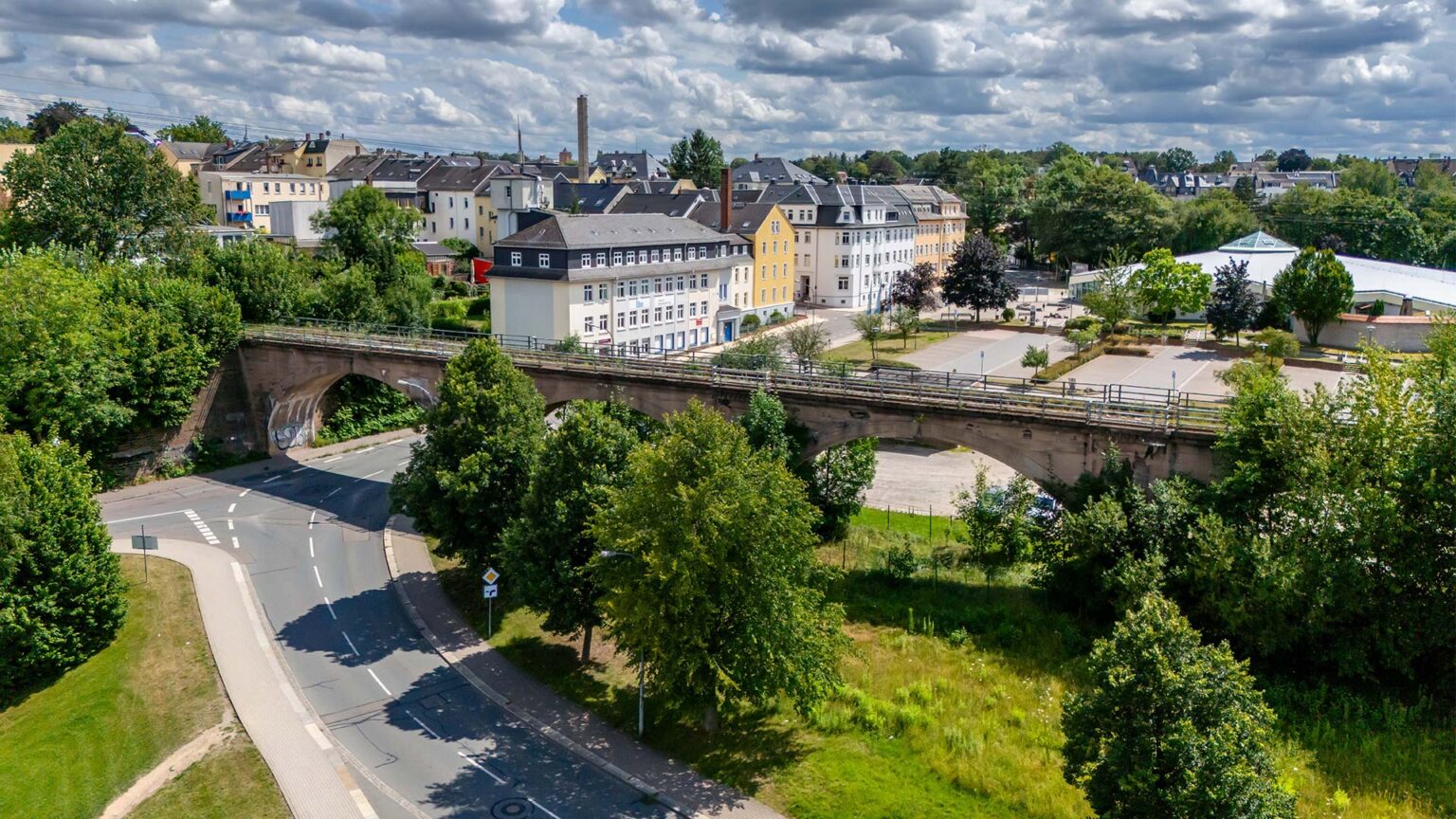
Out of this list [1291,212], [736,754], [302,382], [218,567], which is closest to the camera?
[736,754]

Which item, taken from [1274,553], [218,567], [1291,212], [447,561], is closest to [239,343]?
[218,567]

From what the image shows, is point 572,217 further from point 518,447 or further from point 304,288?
point 518,447

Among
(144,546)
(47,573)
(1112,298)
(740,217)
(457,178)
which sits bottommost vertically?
(144,546)

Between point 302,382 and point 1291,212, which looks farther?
point 1291,212

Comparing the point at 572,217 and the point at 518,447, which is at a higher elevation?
the point at 572,217

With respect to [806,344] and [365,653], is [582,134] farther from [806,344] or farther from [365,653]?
[365,653]

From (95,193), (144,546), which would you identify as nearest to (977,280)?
(95,193)
